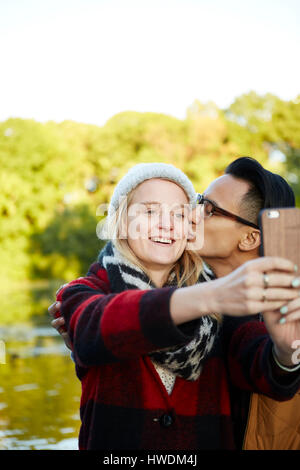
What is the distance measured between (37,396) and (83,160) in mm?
28925

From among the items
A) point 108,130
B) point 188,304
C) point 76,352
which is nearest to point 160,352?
point 76,352

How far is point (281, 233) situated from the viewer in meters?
1.58

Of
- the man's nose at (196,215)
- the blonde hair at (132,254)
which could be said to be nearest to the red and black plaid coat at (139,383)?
the blonde hair at (132,254)

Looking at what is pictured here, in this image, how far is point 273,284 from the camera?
150cm

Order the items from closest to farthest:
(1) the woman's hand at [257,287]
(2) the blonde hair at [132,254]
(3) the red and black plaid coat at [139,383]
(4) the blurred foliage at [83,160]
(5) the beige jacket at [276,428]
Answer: (1) the woman's hand at [257,287]
(3) the red and black plaid coat at [139,383]
(5) the beige jacket at [276,428]
(2) the blonde hair at [132,254]
(4) the blurred foliage at [83,160]

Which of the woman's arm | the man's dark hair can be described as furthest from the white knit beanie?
the woman's arm

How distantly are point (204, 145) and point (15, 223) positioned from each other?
438 inches

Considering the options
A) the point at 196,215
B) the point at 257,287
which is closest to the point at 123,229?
the point at 196,215

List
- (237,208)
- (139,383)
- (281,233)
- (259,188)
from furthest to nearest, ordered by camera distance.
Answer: (237,208)
(259,188)
(139,383)
(281,233)

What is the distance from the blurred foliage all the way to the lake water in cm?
1937

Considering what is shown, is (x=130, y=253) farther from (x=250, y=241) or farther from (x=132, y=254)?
(x=250, y=241)

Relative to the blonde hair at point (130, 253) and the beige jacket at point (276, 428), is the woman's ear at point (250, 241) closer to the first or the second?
the blonde hair at point (130, 253)

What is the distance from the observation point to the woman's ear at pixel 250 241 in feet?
9.40

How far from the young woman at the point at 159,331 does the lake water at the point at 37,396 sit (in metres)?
3.76
